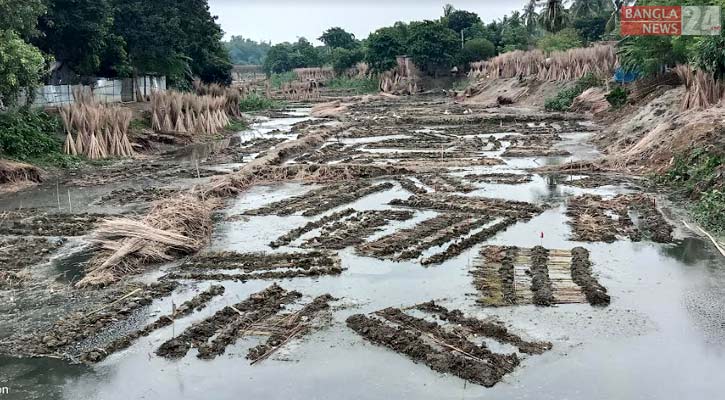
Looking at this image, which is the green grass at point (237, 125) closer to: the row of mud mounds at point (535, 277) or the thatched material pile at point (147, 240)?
the thatched material pile at point (147, 240)

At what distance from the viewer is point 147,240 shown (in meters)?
8.90

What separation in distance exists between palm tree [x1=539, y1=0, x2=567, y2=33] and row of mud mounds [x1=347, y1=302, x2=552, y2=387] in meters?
38.0

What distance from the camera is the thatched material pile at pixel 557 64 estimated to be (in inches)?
1219

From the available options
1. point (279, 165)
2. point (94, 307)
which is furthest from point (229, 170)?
point (94, 307)

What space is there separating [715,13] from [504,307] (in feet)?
42.9

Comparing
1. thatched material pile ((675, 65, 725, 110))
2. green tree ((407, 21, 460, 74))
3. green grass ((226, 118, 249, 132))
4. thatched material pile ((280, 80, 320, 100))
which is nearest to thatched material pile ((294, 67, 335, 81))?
thatched material pile ((280, 80, 320, 100))

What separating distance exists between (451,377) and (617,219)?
6.06 metres

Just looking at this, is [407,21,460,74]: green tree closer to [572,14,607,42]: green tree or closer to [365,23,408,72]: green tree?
[365,23,408,72]: green tree

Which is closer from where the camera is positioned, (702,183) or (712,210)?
(712,210)

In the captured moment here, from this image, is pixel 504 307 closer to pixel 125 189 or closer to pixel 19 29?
pixel 125 189

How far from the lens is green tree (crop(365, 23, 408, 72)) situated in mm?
48688

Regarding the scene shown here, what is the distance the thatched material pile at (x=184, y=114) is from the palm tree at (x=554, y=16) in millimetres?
24608

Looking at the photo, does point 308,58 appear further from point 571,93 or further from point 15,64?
point 15,64

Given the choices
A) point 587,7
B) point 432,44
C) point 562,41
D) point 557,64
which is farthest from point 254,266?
point 587,7
